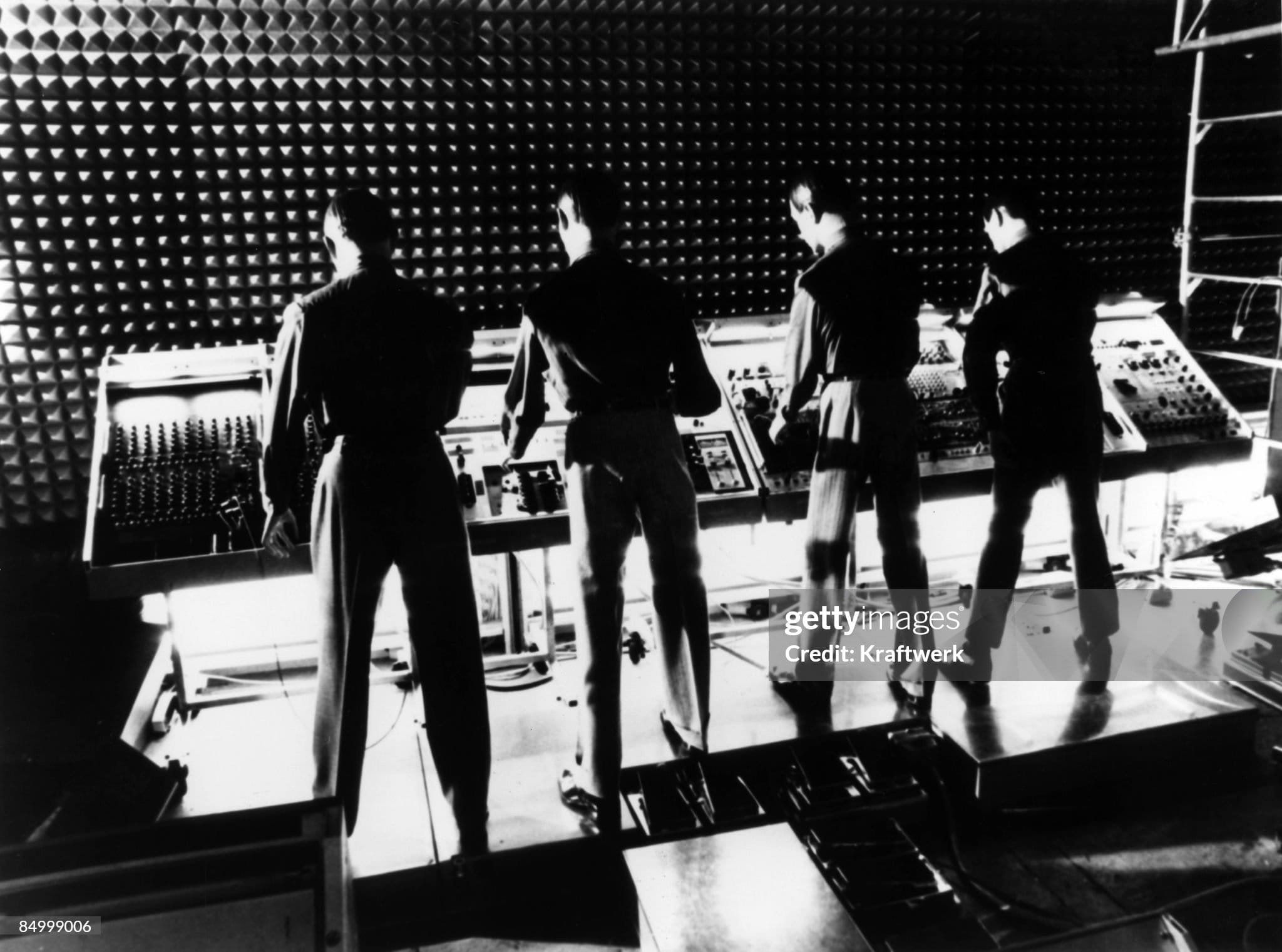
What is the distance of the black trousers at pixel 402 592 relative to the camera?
2840 millimetres

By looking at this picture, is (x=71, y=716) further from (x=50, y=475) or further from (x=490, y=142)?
(x=490, y=142)

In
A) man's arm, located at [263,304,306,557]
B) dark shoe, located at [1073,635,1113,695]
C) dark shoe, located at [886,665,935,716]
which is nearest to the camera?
man's arm, located at [263,304,306,557]

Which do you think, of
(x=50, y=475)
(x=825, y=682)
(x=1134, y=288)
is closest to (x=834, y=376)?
(x=825, y=682)

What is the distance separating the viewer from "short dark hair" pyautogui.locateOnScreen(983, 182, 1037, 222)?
141 inches

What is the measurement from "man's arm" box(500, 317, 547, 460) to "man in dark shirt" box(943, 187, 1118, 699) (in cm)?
169

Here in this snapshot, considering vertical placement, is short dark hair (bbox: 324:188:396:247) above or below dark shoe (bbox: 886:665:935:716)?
above

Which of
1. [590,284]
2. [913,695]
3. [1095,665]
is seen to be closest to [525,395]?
[590,284]

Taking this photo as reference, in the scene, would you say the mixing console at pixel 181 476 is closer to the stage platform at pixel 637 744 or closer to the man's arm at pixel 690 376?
the stage platform at pixel 637 744

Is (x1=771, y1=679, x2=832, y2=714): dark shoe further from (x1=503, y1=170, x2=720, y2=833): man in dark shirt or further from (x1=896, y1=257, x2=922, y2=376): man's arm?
(x1=896, y1=257, x2=922, y2=376): man's arm

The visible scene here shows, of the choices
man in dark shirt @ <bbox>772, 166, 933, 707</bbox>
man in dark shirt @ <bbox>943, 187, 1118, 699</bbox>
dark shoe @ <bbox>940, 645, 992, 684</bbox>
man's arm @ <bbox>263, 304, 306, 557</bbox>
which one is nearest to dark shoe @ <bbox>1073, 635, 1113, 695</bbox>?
man in dark shirt @ <bbox>943, 187, 1118, 699</bbox>

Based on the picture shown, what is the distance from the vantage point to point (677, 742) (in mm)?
3539

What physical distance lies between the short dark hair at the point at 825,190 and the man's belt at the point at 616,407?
1006 mm

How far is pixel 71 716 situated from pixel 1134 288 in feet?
17.7
